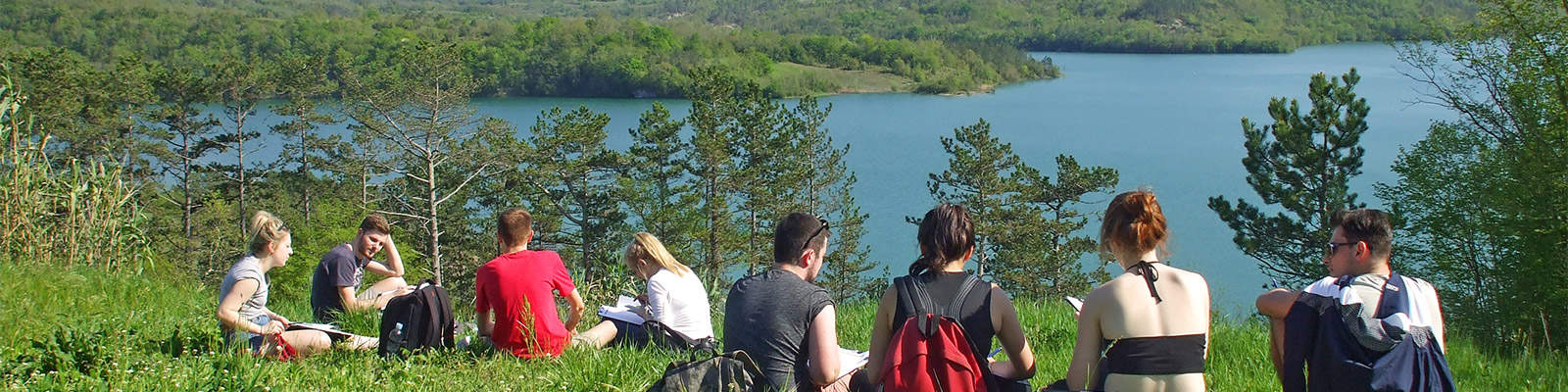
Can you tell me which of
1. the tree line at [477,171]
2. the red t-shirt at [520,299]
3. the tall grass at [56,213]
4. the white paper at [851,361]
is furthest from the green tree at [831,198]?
the white paper at [851,361]

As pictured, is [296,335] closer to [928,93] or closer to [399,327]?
[399,327]

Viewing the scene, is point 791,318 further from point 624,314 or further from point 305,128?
point 305,128

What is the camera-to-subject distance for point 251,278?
445cm

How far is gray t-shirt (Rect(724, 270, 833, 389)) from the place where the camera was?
349 centimetres

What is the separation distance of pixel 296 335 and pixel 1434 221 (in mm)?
22366

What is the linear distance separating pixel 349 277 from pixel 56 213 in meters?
2.50

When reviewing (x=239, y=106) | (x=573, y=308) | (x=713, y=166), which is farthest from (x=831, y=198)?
(x=573, y=308)

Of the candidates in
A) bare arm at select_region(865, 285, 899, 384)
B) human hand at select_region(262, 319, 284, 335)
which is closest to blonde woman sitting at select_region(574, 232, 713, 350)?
human hand at select_region(262, 319, 284, 335)

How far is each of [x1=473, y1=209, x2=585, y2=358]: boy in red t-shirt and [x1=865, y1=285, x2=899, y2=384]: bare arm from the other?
1461 millimetres

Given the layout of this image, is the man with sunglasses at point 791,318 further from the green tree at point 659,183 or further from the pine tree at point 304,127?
the pine tree at point 304,127

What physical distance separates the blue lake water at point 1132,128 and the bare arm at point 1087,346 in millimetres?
3728

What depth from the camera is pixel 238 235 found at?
32.8 metres

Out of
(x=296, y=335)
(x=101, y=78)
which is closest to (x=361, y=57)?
(x=101, y=78)

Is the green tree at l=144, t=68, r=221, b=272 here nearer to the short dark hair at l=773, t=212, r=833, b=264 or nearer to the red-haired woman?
the short dark hair at l=773, t=212, r=833, b=264
